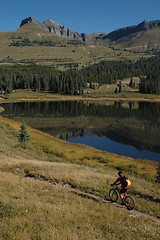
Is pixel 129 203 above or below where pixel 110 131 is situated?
above

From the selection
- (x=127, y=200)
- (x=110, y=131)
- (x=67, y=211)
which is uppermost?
(x=67, y=211)

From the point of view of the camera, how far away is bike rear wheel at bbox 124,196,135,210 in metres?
15.6

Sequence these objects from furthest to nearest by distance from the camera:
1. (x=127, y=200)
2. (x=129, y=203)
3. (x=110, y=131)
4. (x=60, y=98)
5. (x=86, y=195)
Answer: (x=60, y=98) < (x=110, y=131) < (x=86, y=195) < (x=127, y=200) < (x=129, y=203)

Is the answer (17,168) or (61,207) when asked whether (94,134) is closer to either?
(17,168)

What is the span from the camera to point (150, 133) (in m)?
74.4

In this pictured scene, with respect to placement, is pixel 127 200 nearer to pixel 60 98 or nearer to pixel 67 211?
pixel 67 211

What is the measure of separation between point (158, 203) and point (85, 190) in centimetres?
653

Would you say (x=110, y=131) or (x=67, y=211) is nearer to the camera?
(x=67, y=211)

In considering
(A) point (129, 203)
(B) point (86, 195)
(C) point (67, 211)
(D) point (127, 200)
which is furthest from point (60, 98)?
(C) point (67, 211)

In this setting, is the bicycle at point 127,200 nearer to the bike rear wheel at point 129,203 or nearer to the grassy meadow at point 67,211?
the bike rear wheel at point 129,203

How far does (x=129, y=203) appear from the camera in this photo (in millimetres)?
15805

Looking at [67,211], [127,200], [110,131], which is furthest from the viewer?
[110,131]

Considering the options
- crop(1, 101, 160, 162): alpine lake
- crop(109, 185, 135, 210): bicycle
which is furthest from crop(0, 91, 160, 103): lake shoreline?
crop(109, 185, 135, 210): bicycle

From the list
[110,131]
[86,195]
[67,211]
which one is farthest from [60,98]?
[67,211]
